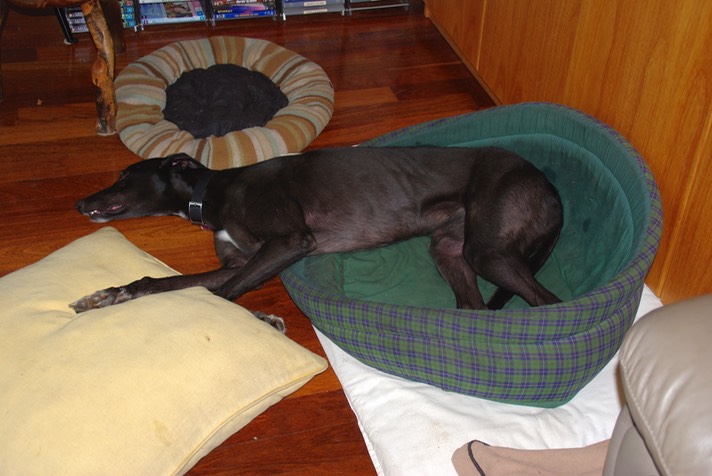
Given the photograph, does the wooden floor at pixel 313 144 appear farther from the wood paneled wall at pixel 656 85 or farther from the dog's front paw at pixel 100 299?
the wood paneled wall at pixel 656 85

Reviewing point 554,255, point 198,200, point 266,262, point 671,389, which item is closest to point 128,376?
point 266,262

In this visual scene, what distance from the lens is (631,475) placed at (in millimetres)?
1520

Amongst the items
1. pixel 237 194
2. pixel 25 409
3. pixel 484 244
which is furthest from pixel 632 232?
pixel 25 409

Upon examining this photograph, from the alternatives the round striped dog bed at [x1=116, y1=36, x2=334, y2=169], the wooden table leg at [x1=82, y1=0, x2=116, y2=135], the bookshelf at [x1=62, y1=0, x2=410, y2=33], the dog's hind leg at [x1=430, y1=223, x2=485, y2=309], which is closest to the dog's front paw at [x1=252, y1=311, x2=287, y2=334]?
the dog's hind leg at [x1=430, y1=223, x2=485, y2=309]

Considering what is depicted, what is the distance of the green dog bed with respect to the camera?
212 centimetres

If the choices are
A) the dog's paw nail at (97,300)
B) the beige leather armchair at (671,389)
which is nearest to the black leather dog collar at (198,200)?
the dog's paw nail at (97,300)

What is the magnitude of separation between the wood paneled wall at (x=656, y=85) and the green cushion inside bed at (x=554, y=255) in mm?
177

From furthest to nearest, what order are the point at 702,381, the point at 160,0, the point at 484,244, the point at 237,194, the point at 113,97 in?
the point at 160,0, the point at 113,97, the point at 237,194, the point at 484,244, the point at 702,381

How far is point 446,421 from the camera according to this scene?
221cm

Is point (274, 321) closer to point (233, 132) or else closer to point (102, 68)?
point (233, 132)

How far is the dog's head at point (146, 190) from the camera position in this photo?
2756 millimetres

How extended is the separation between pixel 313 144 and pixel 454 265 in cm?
121

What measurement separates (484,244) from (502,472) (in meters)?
0.79

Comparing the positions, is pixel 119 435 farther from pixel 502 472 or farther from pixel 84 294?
pixel 502 472
